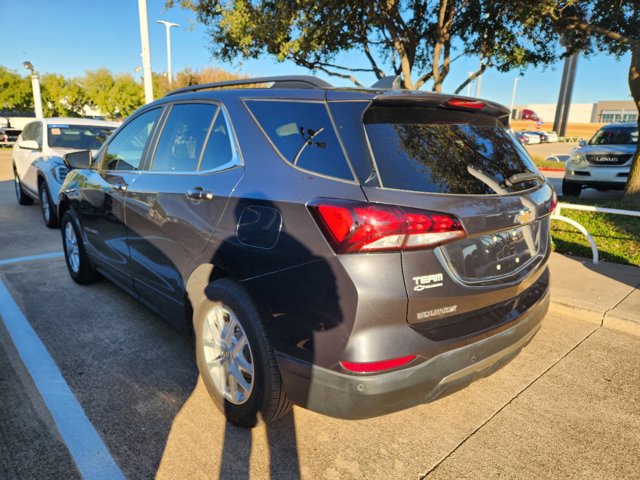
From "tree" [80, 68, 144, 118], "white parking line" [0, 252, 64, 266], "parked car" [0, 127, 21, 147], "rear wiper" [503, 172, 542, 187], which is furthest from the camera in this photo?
"tree" [80, 68, 144, 118]

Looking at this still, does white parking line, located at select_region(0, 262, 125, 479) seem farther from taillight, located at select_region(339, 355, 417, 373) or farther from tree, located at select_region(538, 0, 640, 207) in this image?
tree, located at select_region(538, 0, 640, 207)

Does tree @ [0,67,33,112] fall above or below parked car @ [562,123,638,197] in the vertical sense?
above

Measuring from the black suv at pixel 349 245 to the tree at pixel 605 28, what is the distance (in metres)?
6.84

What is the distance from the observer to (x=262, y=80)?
2775 millimetres

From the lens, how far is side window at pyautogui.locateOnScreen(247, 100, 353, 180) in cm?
207

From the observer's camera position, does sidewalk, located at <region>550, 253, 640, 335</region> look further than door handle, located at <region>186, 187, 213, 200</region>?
Yes

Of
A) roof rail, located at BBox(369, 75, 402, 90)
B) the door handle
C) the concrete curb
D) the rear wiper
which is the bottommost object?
the concrete curb

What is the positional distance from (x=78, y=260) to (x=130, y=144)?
156cm

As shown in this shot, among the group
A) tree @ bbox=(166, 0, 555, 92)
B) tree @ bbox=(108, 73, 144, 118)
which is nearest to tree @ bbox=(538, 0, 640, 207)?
tree @ bbox=(166, 0, 555, 92)

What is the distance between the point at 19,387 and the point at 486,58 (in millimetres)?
12380

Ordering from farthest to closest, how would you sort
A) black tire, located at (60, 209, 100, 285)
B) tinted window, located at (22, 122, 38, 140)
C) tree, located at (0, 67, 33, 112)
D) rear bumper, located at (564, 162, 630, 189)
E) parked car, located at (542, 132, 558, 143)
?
1. parked car, located at (542, 132, 558, 143)
2. tree, located at (0, 67, 33, 112)
3. rear bumper, located at (564, 162, 630, 189)
4. tinted window, located at (22, 122, 38, 140)
5. black tire, located at (60, 209, 100, 285)

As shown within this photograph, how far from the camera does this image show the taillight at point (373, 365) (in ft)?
6.22

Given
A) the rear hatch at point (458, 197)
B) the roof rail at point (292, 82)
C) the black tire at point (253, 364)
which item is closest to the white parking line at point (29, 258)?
the roof rail at point (292, 82)

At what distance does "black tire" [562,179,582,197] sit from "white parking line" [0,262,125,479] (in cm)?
1115
